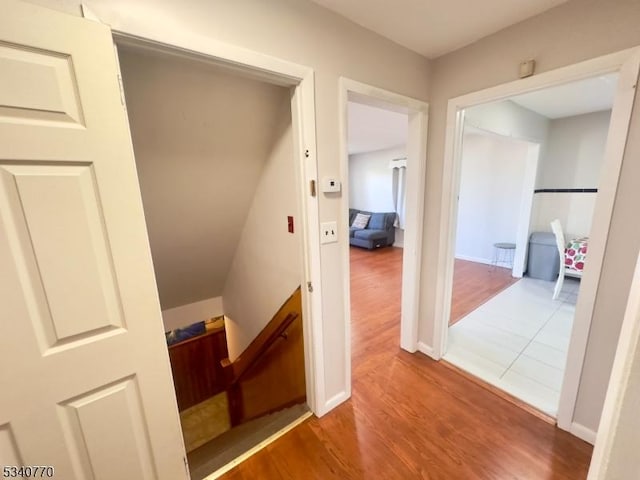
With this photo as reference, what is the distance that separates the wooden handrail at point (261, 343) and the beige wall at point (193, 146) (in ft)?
2.82

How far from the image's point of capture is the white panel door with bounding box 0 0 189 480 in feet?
2.41

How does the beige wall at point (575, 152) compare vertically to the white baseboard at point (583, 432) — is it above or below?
above

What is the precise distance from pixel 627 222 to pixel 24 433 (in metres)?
2.54

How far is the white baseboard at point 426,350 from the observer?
7.17ft

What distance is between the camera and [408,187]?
6.72 feet

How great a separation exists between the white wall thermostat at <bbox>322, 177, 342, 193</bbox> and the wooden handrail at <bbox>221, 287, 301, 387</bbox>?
70 cm

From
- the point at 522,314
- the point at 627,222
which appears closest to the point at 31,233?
the point at 627,222

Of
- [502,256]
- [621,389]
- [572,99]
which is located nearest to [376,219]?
[502,256]

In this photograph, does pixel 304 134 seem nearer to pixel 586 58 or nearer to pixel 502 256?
pixel 586 58

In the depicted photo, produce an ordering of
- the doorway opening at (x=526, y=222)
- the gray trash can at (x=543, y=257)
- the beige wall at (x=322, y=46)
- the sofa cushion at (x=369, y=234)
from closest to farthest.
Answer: the beige wall at (x=322, y=46)
the doorway opening at (x=526, y=222)
the gray trash can at (x=543, y=257)
the sofa cushion at (x=369, y=234)

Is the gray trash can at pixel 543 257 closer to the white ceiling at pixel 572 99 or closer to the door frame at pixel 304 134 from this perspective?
the white ceiling at pixel 572 99

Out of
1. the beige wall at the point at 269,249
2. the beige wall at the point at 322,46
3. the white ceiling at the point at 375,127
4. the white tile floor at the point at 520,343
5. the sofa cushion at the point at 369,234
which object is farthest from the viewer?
the sofa cushion at the point at 369,234

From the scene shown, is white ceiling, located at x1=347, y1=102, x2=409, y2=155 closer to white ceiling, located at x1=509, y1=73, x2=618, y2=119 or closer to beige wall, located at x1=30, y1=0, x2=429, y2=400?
beige wall, located at x1=30, y1=0, x2=429, y2=400

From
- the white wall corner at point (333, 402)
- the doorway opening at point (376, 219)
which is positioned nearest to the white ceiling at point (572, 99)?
the doorway opening at point (376, 219)
